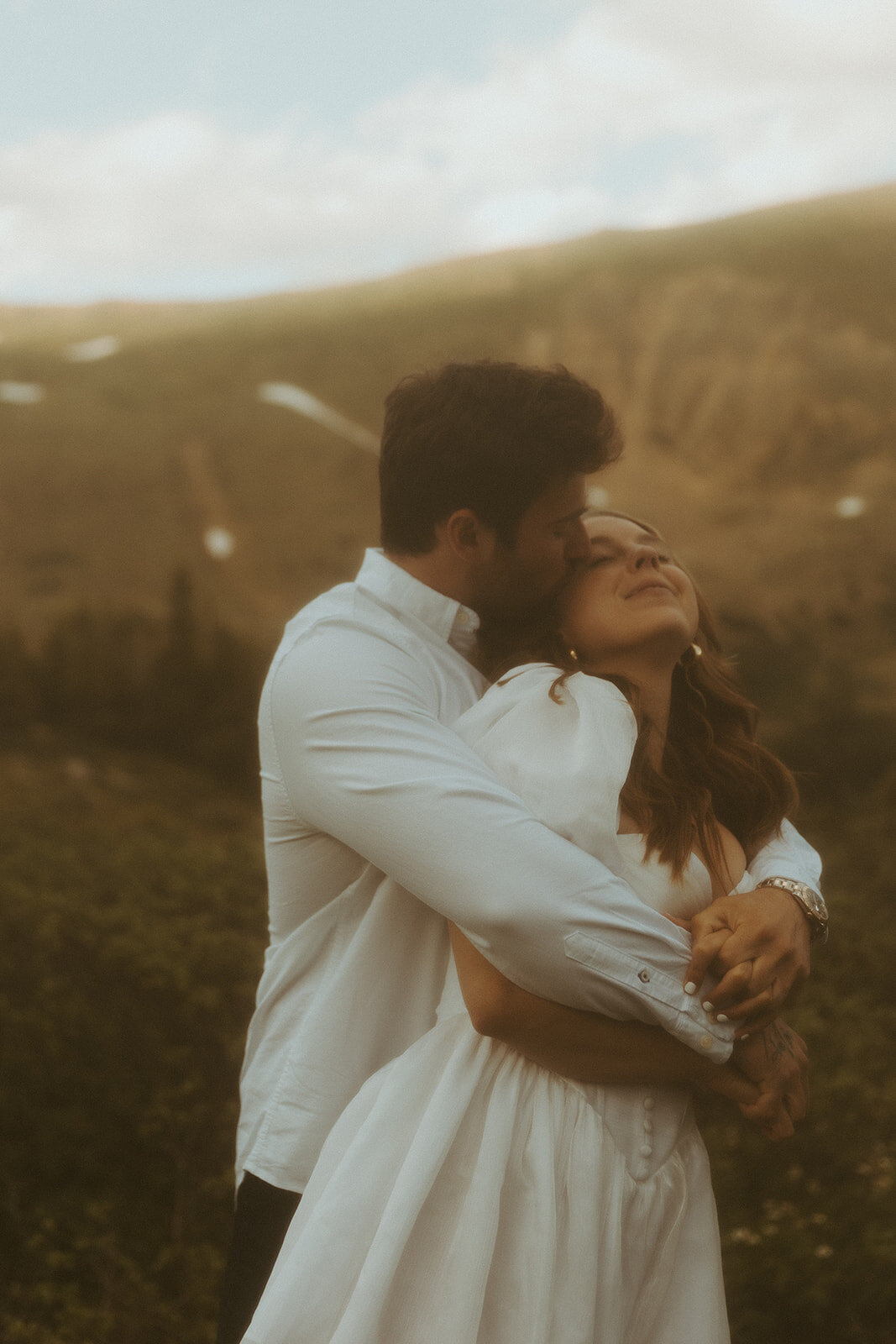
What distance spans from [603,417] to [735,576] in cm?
312

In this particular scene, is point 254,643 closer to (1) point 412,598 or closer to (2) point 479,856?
(1) point 412,598

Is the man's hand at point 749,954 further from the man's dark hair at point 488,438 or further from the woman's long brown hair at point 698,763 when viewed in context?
the man's dark hair at point 488,438

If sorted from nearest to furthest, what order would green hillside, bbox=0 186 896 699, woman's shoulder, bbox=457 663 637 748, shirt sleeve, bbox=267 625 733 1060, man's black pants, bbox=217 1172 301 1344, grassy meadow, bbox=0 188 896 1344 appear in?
shirt sleeve, bbox=267 625 733 1060 → woman's shoulder, bbox=457 663 637 748 → man's black pants, bbox=217 1172 301 1344 → grassy meadow, bbox=0 188 896 1344 → green hillside, bbox=0 186 896 699

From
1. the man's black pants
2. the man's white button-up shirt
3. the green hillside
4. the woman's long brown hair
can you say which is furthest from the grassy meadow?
the man's white button-up shirt

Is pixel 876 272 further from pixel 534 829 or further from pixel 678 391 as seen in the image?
pixel 534 829

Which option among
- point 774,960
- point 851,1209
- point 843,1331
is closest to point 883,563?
point 851,1209

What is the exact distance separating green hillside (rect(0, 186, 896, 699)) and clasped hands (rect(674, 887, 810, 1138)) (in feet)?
10.9

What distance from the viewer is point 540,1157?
1325 mm

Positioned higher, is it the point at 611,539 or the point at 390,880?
the point at 611,539

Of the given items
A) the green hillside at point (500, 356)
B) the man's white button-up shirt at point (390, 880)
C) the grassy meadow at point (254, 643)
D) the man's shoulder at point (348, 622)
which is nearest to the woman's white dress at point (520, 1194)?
the man's white button-up shirt at point (390, 880)

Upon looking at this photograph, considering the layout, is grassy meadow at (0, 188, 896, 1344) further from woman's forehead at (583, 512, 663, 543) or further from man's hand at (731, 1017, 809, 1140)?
woman's forehead at (583, 512, 663, 543)

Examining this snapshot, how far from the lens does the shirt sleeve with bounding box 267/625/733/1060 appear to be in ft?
4.16

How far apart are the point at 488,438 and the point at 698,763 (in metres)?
0.59

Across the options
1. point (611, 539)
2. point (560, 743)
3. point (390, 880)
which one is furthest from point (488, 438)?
point (390, 880)
